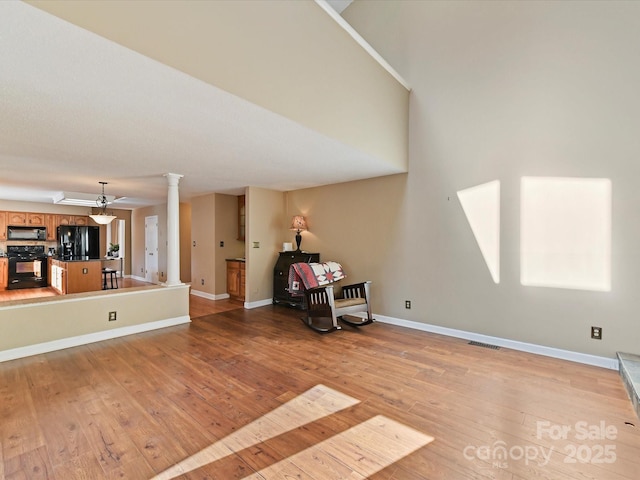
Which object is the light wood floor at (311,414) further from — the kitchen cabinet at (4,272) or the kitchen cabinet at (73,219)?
the kitchen cabinet at (73,219)

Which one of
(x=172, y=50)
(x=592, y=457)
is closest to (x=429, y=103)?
(x=172, y=50)

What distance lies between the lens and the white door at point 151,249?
319 inches

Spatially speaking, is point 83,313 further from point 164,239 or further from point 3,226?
point 3,226

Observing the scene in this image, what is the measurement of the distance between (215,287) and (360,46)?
5.03 metres

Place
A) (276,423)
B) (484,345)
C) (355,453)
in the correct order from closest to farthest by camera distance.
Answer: (355,453) < (276,423) < (484,345)

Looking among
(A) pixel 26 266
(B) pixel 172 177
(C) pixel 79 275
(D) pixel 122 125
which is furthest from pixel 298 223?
(A) pixel 26 266

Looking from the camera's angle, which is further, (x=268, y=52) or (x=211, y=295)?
(x=211, y=295)

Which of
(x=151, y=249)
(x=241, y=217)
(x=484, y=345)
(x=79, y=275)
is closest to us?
(x=484, y=345)

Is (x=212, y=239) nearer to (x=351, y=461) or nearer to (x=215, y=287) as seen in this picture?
(x=215, y=287)

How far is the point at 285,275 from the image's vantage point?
18.2 ft

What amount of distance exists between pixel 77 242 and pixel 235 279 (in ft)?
17.9

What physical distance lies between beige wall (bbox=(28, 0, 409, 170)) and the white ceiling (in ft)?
0.25

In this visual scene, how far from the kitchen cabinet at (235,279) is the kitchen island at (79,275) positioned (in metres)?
3.02

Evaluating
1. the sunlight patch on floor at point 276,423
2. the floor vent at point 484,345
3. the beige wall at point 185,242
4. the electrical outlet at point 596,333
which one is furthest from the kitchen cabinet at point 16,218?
the electrical outlet at point 596,333
